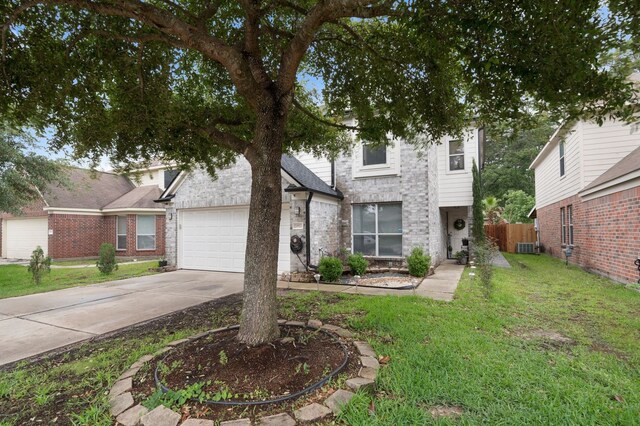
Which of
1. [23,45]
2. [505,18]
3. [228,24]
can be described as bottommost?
[505,18]

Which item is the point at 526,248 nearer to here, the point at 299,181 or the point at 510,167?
the point at 299,181

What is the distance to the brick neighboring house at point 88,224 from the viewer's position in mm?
15641

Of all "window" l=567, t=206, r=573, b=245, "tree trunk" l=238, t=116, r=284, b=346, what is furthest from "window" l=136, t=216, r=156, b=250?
"window" l=567, t=206, r=573, b=245

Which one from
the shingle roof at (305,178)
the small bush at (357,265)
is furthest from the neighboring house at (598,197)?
the shingle roof at (305,178)

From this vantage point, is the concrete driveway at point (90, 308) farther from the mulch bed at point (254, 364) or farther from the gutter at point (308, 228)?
the mulch bed at point (254, 364)

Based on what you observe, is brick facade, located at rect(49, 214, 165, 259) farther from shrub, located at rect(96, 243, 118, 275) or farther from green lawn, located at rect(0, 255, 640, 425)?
green lawn, located at rect(0, 255, 640, 425)

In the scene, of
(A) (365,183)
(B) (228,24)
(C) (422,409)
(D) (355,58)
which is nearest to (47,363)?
(C) (422,409)

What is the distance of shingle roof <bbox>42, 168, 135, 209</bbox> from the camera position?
51.3 feet

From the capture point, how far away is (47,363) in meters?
3.76

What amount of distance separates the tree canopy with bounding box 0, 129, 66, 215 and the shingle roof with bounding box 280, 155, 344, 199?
813cm

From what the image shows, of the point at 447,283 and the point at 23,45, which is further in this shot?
the point at 447,283

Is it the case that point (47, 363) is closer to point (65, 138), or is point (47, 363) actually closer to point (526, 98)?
point (65, 138)

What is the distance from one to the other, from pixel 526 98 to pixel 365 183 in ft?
21.7

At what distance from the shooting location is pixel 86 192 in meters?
17.4
